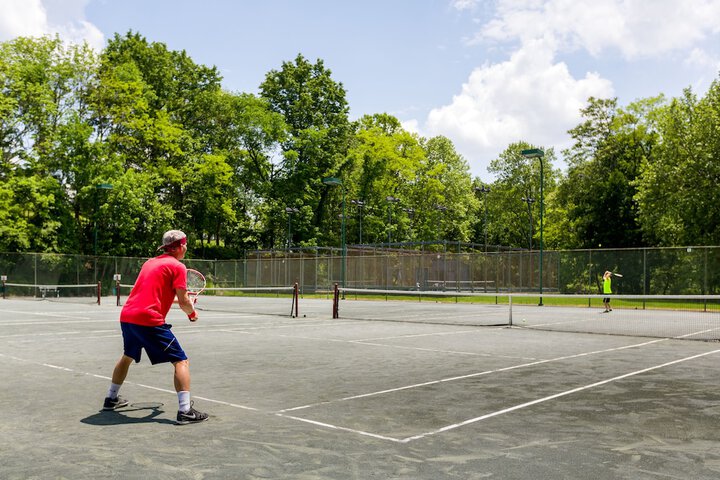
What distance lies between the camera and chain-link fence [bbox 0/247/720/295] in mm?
36719

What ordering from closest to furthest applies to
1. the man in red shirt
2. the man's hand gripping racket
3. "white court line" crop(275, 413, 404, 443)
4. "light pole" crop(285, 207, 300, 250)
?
"white court line" crop(275, 413, 404, 443) → the man in red shirt → the man's hand gripping racket → "light pole" crop(285, 207, 300, 250)

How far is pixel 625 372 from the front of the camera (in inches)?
416

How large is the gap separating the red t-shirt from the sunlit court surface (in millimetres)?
1024

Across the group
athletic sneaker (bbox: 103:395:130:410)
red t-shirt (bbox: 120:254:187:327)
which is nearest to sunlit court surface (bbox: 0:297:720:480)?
athletic sneaker (bbox: 103:395:130:410)

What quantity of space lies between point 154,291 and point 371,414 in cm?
254

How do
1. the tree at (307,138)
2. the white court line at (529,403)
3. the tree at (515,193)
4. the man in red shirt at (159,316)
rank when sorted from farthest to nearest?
the tree at (515,193) < the tree at (307,138) < the man in red shirt at (159,316) < the white court line at (529,403)

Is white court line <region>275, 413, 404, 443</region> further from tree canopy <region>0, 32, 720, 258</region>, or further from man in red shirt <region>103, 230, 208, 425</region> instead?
tree canopy <region>0, 32, 720, 258</region>

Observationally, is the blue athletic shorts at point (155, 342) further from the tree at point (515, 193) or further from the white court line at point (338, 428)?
the tree at point (515, 193)

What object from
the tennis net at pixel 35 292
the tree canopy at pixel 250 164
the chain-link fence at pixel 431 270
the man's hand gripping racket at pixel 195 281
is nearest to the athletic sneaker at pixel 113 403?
the man's hand gripping racket at pixel 195 281

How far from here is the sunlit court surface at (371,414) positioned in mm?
5172

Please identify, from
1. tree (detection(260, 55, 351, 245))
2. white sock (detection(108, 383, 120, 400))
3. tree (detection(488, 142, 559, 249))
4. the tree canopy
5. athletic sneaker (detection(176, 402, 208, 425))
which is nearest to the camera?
athletic sneaker (detection(176, 402, 208, 425))

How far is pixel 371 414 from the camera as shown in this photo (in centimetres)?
710

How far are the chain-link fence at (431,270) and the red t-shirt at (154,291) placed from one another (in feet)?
108

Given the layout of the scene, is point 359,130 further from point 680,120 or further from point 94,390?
point 94,390
